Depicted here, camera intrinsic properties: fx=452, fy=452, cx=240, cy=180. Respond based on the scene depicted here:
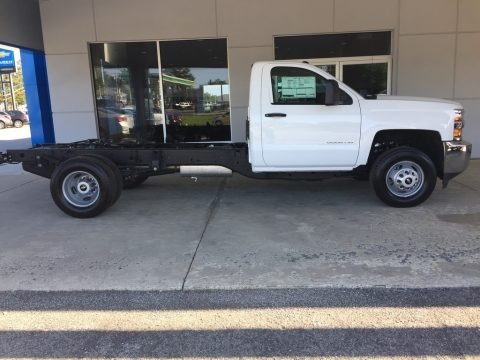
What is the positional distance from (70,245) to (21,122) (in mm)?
36000

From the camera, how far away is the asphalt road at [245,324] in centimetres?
322

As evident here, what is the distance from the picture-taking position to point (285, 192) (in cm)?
801

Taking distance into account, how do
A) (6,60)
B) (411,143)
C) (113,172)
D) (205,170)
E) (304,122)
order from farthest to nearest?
(6,60) < (205,170) < (411,143) < (113,172) < (304,122)

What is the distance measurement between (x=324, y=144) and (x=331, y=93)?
74cm

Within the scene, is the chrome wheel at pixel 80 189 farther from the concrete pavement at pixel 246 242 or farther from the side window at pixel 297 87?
the side window at pixel 297 87

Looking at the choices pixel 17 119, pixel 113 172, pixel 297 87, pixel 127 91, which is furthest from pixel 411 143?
pixel 17 119

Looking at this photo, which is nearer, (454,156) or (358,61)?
(454,156)

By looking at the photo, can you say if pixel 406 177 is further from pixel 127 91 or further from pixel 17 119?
pixel 17 119

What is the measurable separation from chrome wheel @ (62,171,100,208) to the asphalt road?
103 inches

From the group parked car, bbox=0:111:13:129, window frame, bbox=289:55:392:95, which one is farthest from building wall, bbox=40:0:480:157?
parked car, bbox=0:111:13:129

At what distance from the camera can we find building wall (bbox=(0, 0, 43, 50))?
10078 mm

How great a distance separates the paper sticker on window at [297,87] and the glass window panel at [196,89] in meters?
5.04

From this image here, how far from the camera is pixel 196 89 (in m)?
11.7

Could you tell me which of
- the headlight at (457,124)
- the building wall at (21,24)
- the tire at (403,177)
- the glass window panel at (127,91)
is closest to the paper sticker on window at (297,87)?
the tire at (403,177)
